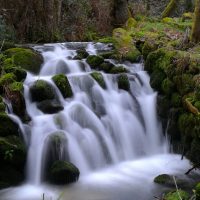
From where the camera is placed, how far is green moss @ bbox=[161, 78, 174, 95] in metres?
9.60

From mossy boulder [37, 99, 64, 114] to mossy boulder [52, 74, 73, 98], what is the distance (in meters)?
0.55

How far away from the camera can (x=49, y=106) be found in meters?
8.80

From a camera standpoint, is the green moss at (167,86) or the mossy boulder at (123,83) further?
the mossy boulder at (123,83)

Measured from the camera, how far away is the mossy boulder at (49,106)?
874cm

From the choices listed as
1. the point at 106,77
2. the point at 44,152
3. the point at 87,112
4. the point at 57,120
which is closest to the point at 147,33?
the point at 106,77

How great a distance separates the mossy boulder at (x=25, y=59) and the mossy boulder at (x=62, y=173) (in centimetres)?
381

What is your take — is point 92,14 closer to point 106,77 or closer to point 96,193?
point 106,77

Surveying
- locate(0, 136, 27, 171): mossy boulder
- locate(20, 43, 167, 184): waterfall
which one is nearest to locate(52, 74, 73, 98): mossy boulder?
locate(20, 43, 167, 184): waterfall

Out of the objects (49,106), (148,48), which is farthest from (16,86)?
(148,48)

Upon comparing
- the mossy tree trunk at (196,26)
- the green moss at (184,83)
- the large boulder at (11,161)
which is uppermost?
the mossy tree trunk at (196,26)

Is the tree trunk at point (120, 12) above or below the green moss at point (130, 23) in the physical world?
above

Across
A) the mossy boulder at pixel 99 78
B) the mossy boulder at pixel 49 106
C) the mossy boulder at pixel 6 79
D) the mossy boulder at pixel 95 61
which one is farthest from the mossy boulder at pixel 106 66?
the mossy boulder at pixel 6 79

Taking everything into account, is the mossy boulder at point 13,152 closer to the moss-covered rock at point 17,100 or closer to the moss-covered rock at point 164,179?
the moss-covered rock at point 17,100

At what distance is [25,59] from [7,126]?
336 centimetres
